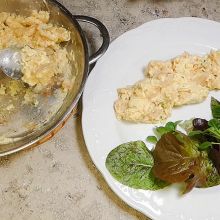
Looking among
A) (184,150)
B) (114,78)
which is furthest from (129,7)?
(184,150)

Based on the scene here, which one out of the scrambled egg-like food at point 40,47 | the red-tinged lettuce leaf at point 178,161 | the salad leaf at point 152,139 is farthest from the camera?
the scrambled egg-like food at point 40,47

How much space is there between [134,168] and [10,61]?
456mm

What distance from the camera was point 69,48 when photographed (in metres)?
1.24

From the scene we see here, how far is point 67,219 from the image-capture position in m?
1.08

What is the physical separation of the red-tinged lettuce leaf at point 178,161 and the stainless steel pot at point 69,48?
0.25m

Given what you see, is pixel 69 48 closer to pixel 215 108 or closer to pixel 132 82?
pixel 132 82

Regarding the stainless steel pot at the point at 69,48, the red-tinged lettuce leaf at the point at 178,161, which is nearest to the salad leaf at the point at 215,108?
the red-tinged lettuce leaf at the point at 178,161

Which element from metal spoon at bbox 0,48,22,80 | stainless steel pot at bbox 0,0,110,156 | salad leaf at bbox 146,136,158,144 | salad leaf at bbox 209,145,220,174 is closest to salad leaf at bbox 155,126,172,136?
salad leaf at bbox 146,136,158,144

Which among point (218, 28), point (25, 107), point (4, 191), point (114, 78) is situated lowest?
point (4, 191)

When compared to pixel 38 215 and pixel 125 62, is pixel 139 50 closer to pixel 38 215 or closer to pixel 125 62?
pixel 125 62

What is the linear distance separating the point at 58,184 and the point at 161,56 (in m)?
0.48

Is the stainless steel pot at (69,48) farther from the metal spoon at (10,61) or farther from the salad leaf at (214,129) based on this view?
the salad leaf at (214,129)

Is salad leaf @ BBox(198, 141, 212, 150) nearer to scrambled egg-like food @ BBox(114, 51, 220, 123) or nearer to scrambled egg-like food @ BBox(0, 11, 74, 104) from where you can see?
scrambled egg-like food @ BBox(114, 51, 220, 123)

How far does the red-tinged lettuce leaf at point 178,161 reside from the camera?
3.28 feet
